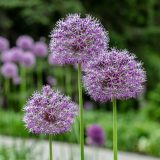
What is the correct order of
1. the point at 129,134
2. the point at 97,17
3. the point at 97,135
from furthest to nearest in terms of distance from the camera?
1. the point at 97,17
2. the point at 129,134
3. the point at 97,135

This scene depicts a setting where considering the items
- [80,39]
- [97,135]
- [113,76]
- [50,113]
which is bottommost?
[97,135]

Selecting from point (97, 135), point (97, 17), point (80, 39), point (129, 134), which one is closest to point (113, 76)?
point (80, 39)

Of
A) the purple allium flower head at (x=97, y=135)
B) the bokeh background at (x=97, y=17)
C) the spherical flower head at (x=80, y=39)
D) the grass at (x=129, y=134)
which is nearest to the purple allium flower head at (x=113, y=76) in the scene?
the spherical flower head at (x=80, y=39)

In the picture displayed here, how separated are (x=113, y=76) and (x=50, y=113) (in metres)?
0.35

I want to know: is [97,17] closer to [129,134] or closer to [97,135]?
[129,134]

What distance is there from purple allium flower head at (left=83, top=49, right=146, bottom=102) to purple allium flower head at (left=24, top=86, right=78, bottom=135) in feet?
0.47

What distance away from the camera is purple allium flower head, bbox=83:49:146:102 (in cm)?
259

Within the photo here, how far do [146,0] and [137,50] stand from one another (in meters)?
1.89

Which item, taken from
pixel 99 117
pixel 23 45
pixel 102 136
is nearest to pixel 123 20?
pixel 99 117

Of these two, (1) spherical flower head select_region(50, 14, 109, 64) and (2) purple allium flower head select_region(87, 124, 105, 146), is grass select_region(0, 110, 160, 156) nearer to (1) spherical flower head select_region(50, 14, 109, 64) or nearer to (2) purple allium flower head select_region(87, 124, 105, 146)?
(2) purple allium flower head select_region(87, 124, 105, 146)

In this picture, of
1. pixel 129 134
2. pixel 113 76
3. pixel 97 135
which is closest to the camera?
pixel 113 76

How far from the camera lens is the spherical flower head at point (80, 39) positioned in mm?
2684

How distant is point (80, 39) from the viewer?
2.68m

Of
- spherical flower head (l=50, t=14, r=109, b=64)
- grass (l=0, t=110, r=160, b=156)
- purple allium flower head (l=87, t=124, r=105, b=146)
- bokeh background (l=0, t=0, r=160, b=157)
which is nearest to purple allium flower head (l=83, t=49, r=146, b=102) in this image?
spherical flower head (l=50, t=14, r=109, b=64)
